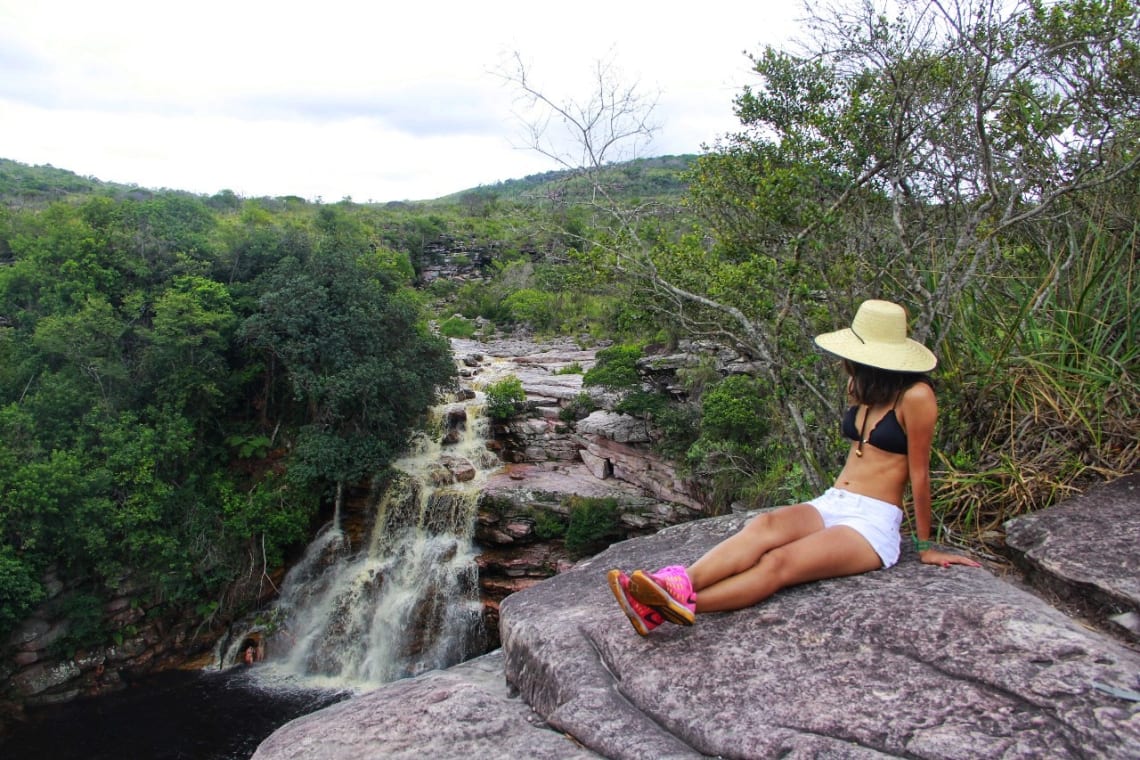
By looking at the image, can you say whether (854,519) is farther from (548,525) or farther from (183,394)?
(183,394)

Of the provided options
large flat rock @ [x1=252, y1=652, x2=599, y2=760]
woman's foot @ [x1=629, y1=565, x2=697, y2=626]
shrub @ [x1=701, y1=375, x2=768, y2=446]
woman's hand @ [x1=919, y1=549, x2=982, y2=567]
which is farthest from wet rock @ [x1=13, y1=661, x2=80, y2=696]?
woman's hand @ [x1=919, y1=549, x2=982, y2=567]

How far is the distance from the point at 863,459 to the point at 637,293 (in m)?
3.50

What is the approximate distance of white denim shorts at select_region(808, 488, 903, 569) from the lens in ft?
10.8

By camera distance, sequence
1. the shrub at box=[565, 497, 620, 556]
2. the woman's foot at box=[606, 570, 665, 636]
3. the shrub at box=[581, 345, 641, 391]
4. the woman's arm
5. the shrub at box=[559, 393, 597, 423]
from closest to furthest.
Result: 1. the woman's foot at box=[606, 570, 665, 636]
2. the woman's arm
3. the shrub at box=[565, 497, 620, 556]
4. the shrub at box=[581, 345, 641, 391]
5. the shrub at box=[559, 393, 597, 423]

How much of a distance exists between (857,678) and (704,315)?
16.0 feet

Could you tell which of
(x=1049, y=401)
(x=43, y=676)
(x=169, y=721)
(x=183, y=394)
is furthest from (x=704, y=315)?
(x=43, y=676)

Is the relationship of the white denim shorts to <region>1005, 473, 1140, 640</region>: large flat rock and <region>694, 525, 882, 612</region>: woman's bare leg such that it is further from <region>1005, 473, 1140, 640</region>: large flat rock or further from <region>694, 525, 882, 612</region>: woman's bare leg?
<region>1005, 473, 1140, 640</region>: large flat rock

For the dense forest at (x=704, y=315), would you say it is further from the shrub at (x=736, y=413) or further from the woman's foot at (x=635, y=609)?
the woman's foot at (x=635, y=609)

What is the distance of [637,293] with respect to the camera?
261 inches

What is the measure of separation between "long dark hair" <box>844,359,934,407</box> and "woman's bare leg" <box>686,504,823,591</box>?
0.70 meters

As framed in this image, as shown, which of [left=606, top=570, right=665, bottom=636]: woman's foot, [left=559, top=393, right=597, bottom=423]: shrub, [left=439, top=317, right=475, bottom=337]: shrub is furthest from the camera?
[left=439, top=317, right=475, bottom=337]: shrub

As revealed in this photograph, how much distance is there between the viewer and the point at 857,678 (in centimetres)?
263

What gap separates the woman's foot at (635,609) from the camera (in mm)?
3059

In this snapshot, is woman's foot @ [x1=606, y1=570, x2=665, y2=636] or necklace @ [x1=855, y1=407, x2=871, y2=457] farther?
necklace @ [x1=855, y1=407, x2=871, y2=457]
